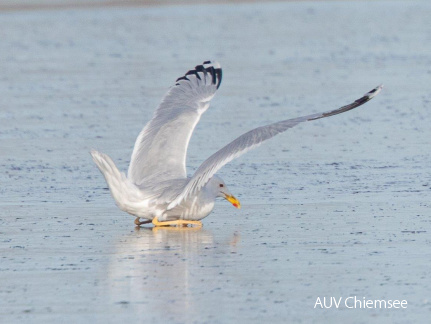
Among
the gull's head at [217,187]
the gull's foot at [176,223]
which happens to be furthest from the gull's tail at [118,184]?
the gull's head at [217,187]

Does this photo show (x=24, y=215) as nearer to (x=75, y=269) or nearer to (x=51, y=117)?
(x=75, y=269)

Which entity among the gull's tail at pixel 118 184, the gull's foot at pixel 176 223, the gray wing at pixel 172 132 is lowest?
the gull's foot at pixel 176 223

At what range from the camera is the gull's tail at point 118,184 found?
8.54m

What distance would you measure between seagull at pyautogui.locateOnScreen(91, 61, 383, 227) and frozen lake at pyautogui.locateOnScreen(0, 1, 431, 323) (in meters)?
0.19

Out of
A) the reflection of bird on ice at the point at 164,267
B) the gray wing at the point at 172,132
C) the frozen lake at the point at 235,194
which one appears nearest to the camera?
the reflection of bird on ice at the point at 164,267

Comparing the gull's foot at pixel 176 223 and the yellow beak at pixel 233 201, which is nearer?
the gull's foot at pixel 176 223

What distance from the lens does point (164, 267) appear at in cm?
771

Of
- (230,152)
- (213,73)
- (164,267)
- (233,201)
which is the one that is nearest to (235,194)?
(233,201)

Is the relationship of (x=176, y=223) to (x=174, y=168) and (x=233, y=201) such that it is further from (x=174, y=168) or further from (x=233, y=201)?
(x=174, y=168)

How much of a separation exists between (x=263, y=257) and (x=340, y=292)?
1104 mm

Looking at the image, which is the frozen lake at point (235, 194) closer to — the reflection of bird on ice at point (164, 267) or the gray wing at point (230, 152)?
the reflection of bird on ice at point (164, 267)

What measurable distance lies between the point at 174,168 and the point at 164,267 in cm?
204

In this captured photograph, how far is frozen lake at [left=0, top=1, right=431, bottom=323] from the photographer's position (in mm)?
6930

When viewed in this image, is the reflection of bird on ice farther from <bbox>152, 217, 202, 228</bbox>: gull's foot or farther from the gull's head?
the gull's head
